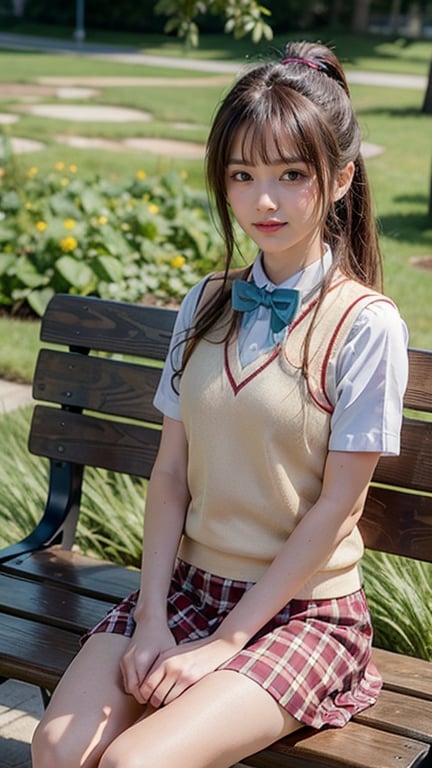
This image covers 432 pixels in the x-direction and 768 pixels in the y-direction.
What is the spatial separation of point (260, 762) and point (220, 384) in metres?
0.74

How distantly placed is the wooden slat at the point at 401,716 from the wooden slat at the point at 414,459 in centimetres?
50

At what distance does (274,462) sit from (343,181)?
0.60m

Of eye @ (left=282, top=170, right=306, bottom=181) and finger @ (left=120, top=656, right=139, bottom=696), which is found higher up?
eye @ (left=282, top=170, right=306, bottom=181)

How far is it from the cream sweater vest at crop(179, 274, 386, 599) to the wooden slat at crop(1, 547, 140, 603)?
513 mm

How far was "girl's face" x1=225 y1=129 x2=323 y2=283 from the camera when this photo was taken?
246cm

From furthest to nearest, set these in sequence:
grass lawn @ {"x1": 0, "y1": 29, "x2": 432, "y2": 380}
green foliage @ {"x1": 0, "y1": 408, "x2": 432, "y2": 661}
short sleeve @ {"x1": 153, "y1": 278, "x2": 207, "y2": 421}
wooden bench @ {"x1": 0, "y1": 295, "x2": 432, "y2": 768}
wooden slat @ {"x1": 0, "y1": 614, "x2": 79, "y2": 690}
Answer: grass lawn @ {"x1": 0, "y1": 29, "x2": 432, "y2": 380} < green foliage @ {"x1": 0, "y1": 408, "x2": 432, "y2": 661} < short sleeve @ {"x1": 153, "y1": 278, "x2": 207, "y2": 421} < wooden slat @ {"x1": 0, "y1": 614, "x2": 79, "y2": 690} < wooden bench @ {"x1": 0, "y1": 295, "x2": 432, "y2": 768}

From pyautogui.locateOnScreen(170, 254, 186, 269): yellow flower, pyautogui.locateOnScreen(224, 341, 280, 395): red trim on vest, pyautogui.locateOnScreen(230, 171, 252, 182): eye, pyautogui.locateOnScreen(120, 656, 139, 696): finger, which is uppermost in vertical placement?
pyautogui.locateOnScreen(230, 171, 252, 182): eye

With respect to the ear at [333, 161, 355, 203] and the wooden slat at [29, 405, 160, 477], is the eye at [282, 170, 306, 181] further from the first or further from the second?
the wooden slat at [29, 405, 160, 477]

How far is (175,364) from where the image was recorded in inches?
108

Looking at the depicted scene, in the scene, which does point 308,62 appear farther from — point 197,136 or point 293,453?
point 197,136

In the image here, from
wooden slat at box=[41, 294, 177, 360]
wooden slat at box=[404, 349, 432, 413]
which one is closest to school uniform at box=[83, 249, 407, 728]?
wooden slat at box=[404, 349, 432, 413]

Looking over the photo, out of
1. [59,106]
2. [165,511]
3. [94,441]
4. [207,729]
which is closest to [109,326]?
[94,441]

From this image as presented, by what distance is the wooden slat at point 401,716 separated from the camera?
2.40 metres

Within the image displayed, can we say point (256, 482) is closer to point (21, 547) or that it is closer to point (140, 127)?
point (21, 547)
